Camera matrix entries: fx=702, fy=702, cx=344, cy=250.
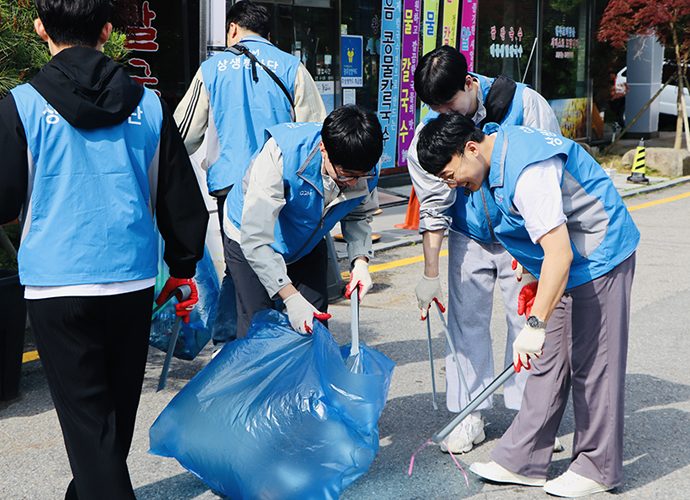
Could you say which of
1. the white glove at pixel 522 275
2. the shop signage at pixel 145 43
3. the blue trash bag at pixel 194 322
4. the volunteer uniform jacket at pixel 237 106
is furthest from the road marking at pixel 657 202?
the blue trash bag at pixel 194 322

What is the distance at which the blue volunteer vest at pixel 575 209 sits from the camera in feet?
7.49

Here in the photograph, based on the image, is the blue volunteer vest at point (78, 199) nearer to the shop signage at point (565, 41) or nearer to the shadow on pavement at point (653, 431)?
the shadow on pavement at point (653, 431)

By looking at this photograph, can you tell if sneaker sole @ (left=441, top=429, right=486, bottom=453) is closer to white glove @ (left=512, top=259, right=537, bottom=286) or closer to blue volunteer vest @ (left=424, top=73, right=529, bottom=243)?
white glove @ (left=512, top=259, right=537, bottom=286)

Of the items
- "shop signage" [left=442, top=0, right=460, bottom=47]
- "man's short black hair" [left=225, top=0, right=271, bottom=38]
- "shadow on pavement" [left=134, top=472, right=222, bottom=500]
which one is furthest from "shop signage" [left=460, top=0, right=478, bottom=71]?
"shadow on pavement" [left=134, top=472, right=222, bottom=500]

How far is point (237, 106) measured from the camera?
3.47m

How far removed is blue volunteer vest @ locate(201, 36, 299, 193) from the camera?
346cm

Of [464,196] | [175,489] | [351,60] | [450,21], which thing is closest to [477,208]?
[464,196]

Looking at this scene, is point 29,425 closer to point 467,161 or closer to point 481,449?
point 481,449

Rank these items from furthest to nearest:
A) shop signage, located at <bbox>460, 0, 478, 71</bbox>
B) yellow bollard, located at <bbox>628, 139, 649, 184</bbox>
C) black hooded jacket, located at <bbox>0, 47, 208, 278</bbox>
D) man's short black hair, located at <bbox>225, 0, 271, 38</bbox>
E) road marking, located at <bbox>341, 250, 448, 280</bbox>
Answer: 1. yellow bollard, located at <bbox>628, 139, 649, 184</bbox>
2. shop signage, located at <bbox>460, 0, 478, 71</bbox>
3. road marking, located at <bbox>341, 250, 448, 280</bbox>
4. man's short black hair, located at <bbox>225, 0, 271, 38</bbox>
5. black hooded jacket, located at <bbox>0, 47, 208, 278</bbox>

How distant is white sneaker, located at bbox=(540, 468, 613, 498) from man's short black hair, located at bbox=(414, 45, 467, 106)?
1506mm

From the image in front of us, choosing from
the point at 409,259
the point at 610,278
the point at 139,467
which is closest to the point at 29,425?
the point at 139,467

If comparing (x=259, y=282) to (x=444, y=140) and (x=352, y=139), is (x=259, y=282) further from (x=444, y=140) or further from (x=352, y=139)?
(x=444, y=140)

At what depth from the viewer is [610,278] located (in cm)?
243

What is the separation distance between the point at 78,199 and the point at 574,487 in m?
1.97
